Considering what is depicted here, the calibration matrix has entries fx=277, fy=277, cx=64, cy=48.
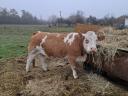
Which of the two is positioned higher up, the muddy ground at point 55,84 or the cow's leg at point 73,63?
the cow's leg at point 73,63

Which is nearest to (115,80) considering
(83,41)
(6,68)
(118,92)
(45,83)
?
(118,92)

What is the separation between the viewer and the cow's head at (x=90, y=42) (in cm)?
598

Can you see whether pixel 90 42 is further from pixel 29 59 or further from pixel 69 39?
pixel 29 59

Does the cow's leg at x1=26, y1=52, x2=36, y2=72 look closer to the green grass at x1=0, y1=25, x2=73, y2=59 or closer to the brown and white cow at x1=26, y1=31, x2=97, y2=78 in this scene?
the brown and white cow at x1=26, y1=31, x2=97, y2=78

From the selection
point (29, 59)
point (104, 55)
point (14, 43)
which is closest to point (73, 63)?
point (104, 55)

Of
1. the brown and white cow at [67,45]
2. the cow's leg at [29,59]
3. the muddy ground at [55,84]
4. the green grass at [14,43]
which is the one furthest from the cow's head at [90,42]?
the green grass at [14,43]

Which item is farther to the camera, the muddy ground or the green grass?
the green grass

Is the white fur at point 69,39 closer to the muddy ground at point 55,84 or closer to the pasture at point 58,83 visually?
the pasture at point 58,83

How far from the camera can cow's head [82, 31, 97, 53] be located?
598 cm

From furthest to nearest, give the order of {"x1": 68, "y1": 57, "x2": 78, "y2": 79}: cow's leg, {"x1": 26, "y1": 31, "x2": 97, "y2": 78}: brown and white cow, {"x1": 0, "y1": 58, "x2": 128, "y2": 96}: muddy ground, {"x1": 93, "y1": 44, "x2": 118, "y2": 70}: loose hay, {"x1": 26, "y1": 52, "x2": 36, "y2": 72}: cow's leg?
{"x1": 26, "y1": 52, "x2": 36, "y2": 72}: cow's leg
{"x1": 68, "y1": 57, "x2": 78, "y2": 79}: cow's leg
{"x1": 26, "y1": 31, "x2": 97, "y2": 78}: brown and white cow
{"x1": 93, "y1": 44, "x2": 118, "y2": 70}: loose hay
{"x1": 0, "y1": 58, "x2": 128, "y2": 96}: muddy ground

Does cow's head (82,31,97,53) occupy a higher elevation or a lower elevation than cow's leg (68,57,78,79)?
higher

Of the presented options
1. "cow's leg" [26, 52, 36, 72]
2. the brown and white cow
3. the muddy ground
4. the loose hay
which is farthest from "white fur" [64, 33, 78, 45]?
"cow's leg" [26, 52, 36, 72]

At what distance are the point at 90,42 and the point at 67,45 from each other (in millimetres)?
605

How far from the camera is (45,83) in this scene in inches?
247
